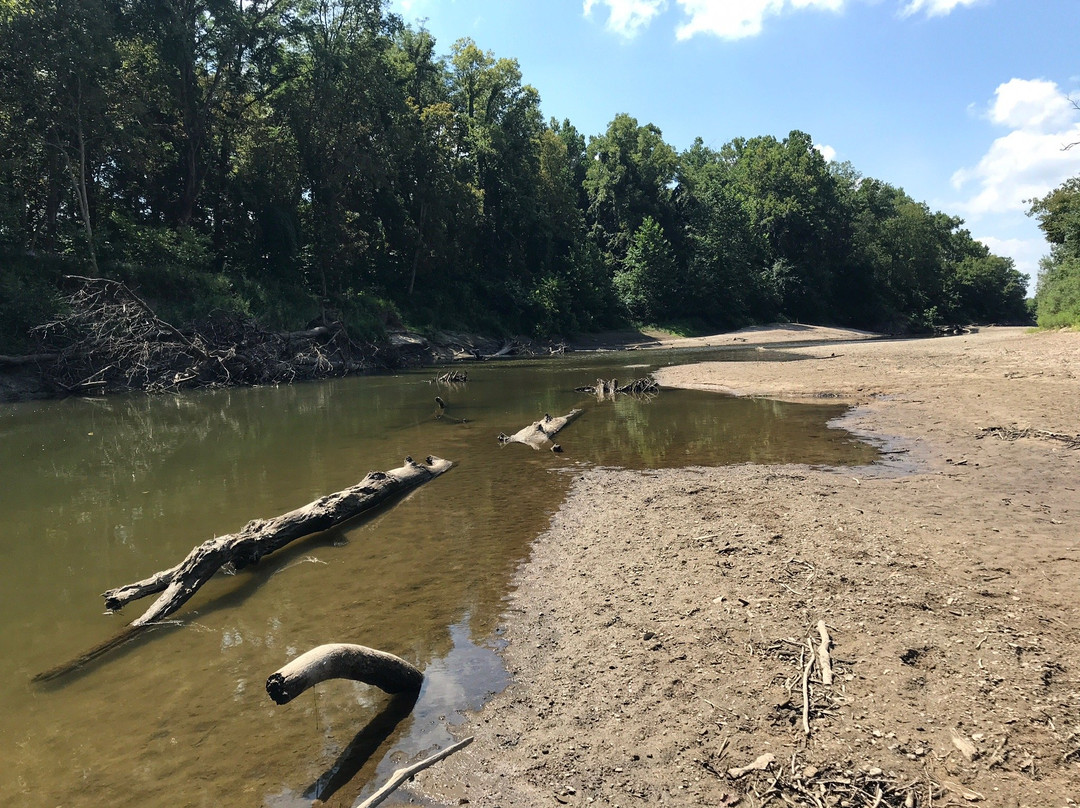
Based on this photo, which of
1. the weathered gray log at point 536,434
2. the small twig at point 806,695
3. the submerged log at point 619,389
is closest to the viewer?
the small twig at point 806,695

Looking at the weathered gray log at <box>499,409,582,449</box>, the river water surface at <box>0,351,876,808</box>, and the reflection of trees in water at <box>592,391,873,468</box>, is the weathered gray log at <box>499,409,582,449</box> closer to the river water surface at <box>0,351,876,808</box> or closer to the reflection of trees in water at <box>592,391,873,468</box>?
the river water surface at <box>0,351,876,808</box>

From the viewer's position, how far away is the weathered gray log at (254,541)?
5465 millimetres

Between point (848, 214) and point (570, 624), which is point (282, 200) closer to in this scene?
point (570, 624)

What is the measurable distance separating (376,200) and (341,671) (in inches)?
1778

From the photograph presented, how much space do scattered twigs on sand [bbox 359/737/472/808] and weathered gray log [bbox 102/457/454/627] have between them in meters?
3.36

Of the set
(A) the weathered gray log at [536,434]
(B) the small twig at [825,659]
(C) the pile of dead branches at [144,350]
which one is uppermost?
(C) the pile of dead branches at [144,350]

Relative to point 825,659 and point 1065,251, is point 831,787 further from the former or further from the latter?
point 1065,251

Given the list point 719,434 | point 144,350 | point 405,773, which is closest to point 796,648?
point 405,773

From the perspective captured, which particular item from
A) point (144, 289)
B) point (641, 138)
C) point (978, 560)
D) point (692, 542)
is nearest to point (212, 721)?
point (692, 542)

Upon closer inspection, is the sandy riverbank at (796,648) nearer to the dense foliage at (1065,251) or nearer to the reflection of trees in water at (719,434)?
the reflection of trees in water at (719,434)

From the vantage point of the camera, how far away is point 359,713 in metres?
4.00

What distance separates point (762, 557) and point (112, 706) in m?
5.12

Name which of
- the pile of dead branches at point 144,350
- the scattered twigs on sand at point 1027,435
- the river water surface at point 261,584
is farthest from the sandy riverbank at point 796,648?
the pile of dead branches at point 144,350

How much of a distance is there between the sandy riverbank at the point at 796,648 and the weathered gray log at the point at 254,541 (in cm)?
271
